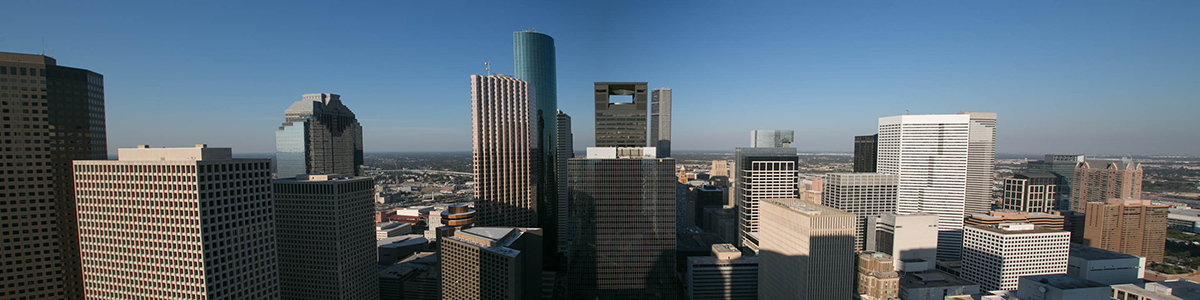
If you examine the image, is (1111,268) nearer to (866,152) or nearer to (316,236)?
(866,152)

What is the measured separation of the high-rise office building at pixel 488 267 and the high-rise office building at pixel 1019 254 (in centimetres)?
8938

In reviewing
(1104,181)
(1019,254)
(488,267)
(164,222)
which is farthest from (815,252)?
(1104,181)

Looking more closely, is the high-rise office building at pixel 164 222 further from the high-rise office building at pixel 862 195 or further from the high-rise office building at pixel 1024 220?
the high-rise office building at pixel 1024 220

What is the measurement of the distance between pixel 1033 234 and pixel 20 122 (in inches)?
5702

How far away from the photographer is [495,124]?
9875cm

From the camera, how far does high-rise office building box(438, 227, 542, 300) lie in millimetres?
57438

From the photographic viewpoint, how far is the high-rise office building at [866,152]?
13888cm

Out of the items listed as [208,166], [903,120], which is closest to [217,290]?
[208,166]

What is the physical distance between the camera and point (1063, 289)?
59.1 meters

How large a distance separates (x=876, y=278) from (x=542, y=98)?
312 ft

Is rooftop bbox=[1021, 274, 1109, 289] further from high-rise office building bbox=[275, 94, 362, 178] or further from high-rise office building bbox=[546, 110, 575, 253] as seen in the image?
high-rise office building bbox=[275, 94, 362, 178]

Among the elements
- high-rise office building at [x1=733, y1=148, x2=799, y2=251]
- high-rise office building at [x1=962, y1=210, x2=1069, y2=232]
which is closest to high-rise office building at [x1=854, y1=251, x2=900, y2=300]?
high-rise office building at [x1=733, y1=148, x2=799, y2=251]

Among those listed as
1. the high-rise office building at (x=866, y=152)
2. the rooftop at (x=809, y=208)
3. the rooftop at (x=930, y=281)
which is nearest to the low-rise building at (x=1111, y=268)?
the rooftop at (x=930, y=281)

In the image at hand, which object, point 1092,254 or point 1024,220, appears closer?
point 1092,254
